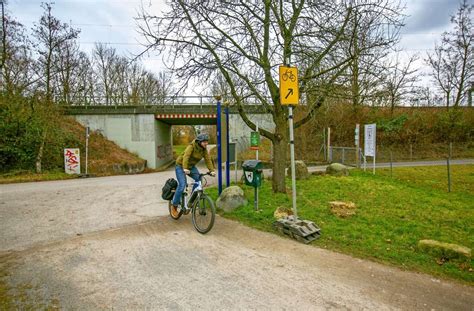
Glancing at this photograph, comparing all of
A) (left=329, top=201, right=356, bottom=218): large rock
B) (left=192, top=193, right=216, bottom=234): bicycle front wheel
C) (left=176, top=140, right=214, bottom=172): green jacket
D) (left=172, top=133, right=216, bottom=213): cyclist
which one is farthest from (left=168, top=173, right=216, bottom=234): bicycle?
(left=329, top=201, right=356, bottom=218): large rock

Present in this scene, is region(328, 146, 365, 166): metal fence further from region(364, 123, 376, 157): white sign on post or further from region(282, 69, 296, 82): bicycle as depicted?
region(282, 69, 296, 82): bicycle

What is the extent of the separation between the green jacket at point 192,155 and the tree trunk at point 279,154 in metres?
3.36

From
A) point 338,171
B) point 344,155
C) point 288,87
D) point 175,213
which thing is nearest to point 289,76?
point 288,87

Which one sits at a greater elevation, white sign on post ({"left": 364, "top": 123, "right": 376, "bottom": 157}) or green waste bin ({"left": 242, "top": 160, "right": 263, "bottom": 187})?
white sign on post ({"left": 364, "top": 123, "right": 376, "bottom": 157})

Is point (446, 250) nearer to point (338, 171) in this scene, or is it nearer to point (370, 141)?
point (338, 171)

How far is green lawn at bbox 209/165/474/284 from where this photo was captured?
424 centimetres

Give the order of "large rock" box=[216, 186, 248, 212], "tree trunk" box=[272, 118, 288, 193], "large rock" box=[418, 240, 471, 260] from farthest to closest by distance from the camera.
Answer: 1. "tree trunk" box=[272, 118, 288, 193]
2. "large rock" box=[216, 186, 248, 212]
3. "large rock" box=[418, 240, 471, 260]

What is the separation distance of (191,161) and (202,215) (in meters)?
1.11

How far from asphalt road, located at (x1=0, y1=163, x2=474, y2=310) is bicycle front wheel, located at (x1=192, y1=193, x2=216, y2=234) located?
151mm

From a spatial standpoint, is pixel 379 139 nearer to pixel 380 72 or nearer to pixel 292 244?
pixel 380 72

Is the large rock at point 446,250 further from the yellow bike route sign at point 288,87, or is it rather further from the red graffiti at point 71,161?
the red graffiti at point 71,161

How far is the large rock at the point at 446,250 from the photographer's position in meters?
4.07

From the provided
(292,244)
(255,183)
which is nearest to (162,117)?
(255,183)

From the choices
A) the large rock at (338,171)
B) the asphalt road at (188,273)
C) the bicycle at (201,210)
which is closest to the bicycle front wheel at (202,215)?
the bicycle at (201,210)
